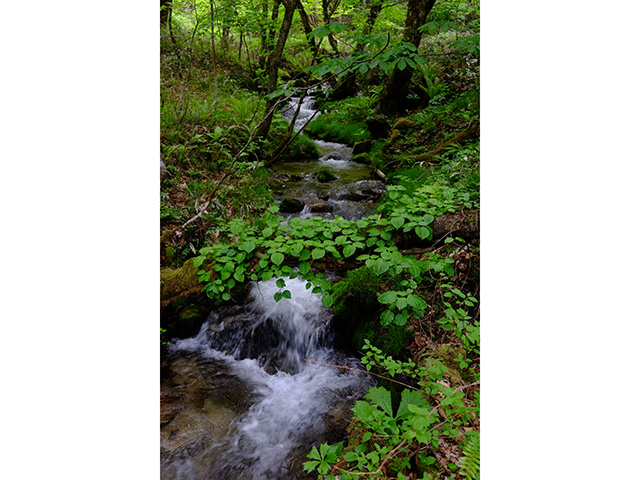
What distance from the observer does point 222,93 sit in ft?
22.7

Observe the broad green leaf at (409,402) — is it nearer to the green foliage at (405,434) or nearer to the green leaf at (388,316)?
the green foliage at (405,434)

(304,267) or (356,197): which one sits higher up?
(304,267)

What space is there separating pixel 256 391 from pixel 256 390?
0.4 inches

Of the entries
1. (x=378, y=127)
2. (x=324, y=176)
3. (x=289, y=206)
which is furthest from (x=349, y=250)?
(x=378, y=127)

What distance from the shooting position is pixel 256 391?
9.05ft

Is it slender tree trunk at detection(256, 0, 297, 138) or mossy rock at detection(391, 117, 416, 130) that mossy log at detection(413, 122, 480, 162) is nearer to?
mossy rock at detection(391, 117, 416, 130)

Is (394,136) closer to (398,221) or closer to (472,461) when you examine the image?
(398,221)

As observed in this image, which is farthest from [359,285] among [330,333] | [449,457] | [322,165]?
[322,165]

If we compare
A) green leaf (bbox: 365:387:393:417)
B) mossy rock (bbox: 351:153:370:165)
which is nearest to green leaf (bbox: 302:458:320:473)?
green leaf (bbox: 365:387:393:417)

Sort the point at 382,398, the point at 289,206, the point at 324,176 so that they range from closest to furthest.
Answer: the point at 382,398, the point at 289,206, the point at 324,176

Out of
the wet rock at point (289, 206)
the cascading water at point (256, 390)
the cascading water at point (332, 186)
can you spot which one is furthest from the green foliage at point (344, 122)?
the cascading water at point (256, 390)

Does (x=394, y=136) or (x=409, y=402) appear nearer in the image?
(x=409, y=402)
